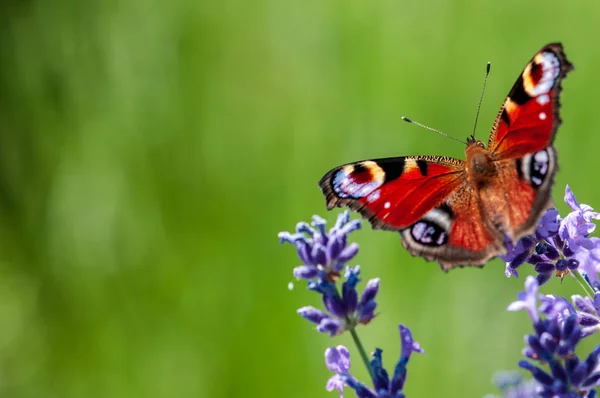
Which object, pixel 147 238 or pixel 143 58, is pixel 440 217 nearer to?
pixel 147 238

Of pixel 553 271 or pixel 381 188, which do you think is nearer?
pixel 553 271

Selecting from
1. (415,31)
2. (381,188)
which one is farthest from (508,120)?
(415,31)

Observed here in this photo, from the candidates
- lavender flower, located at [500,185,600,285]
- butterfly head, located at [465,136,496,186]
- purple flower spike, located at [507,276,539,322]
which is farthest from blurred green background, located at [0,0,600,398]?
purple flower spike, located at [507,276,539,322]

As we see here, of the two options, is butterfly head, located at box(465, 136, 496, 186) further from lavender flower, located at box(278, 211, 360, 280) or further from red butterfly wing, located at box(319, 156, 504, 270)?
lavender flower, located at box(278, 211, 360, 280)

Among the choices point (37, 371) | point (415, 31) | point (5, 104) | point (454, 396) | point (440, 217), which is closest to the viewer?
point (440, 217)

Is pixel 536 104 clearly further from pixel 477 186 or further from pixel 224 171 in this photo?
pixel 224 171

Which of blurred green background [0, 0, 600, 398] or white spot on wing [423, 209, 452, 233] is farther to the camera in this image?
blurred green background [0, 0, 600, 398]
